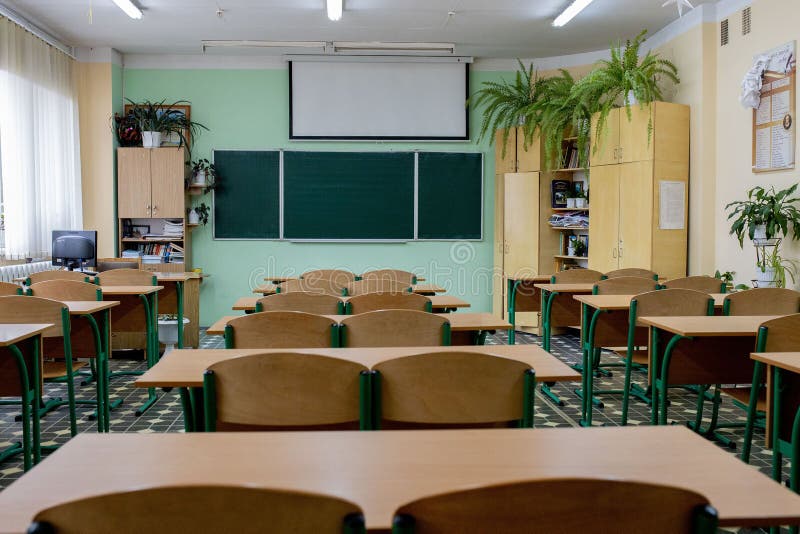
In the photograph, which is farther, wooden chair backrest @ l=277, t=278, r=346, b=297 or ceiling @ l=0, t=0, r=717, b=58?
ceiling @ l=0, t=0, r=717, b=58

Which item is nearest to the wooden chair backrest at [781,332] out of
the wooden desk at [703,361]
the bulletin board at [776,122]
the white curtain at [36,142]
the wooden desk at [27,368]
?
the wooden desk at [703,361]

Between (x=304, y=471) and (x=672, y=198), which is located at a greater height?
(x=672, y=198)

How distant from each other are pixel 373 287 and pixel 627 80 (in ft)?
11.1

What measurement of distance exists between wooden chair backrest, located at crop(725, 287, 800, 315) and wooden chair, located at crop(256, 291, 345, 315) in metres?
2.15

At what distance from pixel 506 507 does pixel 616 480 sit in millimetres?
152

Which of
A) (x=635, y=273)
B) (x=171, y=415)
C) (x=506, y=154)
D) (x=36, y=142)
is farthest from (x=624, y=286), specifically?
(x=36, y=142)

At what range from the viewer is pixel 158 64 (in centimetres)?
808

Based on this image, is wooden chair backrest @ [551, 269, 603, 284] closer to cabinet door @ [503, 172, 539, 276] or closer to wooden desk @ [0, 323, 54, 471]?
cabinet door @ [503, 172, 539, 276]

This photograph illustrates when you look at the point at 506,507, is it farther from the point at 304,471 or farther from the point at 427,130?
the point at 427,130

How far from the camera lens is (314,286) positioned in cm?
495

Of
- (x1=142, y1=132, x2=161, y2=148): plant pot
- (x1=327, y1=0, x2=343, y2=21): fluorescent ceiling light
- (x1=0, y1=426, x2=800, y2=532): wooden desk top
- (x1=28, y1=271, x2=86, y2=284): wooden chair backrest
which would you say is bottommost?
(x1=0, y1=426, x2=800, y2=532): wooden desk top

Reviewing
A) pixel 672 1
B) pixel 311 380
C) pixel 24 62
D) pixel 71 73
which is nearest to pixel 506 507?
pixel 311 380

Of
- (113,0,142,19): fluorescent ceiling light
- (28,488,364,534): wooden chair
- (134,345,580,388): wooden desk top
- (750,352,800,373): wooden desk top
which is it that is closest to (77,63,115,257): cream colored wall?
(113,0,142,19): fluorescent ceiling light

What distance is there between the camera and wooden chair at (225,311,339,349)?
2.62 metres
